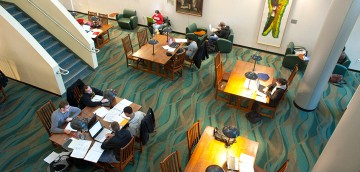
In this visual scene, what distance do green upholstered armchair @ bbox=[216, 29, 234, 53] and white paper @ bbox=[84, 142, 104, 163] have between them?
248 inches

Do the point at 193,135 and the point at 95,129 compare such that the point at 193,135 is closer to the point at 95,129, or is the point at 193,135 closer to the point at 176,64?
the point at 95,129

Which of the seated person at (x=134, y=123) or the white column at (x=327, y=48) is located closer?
the seated person at (x=134, y=123)

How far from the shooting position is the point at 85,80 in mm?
8062

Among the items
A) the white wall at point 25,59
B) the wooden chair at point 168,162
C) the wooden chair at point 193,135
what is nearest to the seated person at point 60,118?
the white wall at point 25,59

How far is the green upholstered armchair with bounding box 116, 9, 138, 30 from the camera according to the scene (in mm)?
11258

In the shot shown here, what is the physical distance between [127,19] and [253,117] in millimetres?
7449

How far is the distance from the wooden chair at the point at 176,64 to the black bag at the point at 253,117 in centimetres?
261

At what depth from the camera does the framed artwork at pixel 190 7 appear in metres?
10.2

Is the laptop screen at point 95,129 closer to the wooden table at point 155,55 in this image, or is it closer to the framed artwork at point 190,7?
the wooden table at point 155,55

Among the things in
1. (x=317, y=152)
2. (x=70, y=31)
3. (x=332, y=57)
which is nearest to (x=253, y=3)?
(x=332, y=57)

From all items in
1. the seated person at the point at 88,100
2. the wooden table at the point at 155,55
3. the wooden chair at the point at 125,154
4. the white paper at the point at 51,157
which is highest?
the wooden table at the point at 155,55

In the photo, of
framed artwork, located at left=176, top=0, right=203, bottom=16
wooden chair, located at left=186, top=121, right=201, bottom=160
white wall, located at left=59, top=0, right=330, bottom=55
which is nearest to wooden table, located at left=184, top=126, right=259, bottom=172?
wooden chair, located at left=186, top=121, right=201, bottom=160

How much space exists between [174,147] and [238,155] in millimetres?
1718

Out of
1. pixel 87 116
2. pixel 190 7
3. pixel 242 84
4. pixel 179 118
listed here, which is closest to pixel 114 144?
pixel 87 116
